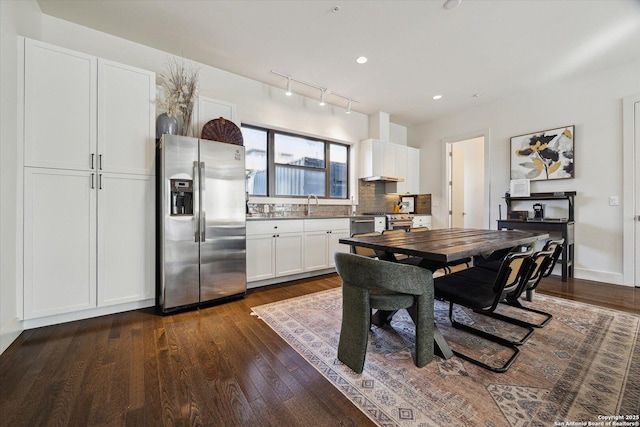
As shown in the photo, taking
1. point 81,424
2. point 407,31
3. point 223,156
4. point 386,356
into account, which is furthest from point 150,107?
point 386,356

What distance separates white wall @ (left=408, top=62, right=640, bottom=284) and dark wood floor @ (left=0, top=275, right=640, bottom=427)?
4.33m

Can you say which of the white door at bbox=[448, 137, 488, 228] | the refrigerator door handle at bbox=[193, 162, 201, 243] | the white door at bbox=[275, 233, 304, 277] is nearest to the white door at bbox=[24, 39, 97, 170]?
the refrigerator door handle at bbox=[193, 162, 201, 243]

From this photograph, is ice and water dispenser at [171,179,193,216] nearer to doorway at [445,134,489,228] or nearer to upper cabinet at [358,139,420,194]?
upper cabinet at [358,139,420,194]

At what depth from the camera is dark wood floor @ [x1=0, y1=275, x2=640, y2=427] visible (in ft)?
4.28

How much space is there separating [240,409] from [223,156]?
2.34m

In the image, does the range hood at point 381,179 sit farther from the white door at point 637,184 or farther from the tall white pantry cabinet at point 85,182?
the tall white pantry cabinet at point 85,182

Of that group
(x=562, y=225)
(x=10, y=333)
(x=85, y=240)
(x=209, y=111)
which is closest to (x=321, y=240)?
(x=209, y=111)

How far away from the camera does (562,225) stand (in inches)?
140

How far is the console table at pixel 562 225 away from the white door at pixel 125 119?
4.93 meters

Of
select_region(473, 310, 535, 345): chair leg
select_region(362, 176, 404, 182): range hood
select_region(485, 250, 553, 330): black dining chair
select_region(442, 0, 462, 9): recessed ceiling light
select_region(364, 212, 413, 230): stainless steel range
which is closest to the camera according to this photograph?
select_region(485, 250, 553, 330): black dining chair

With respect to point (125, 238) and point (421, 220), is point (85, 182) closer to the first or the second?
point (125, 238)

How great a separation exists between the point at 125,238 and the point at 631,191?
19.5ft

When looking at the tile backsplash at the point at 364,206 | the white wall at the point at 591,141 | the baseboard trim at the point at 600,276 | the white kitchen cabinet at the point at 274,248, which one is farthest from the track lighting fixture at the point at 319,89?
the baseboard trim at the point at 600,276

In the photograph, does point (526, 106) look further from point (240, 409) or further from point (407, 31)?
point (240, 409)
